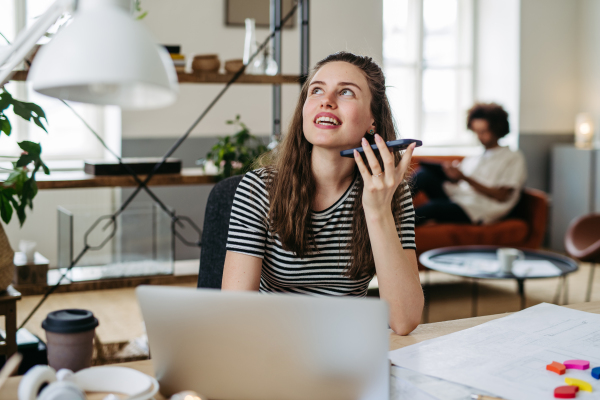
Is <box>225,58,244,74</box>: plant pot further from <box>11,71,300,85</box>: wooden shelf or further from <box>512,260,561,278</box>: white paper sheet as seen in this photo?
<box>512,260,561,278</box>: white paper sheet

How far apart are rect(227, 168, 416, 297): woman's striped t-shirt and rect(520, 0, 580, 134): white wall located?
449cm

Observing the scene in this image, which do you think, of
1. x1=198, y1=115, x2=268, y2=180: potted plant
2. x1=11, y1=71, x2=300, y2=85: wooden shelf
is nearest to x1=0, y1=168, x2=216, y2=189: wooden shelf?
x1=198, y1=115, x2=268, y2=180: potted plant

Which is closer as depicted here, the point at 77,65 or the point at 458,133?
the point at 77,65

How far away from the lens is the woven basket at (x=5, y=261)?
5.91 feet

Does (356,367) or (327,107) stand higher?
(327,107)

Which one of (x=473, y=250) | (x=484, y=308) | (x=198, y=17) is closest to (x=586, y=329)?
(x=473, y=250)

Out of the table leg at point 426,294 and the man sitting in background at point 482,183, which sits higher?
the man sitting in background at point 482,183

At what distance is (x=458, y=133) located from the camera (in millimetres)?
5949

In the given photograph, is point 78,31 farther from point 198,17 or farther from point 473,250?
point 198,17

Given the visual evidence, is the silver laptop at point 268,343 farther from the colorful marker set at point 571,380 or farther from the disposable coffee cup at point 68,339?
the colorful marker set at point 571,380

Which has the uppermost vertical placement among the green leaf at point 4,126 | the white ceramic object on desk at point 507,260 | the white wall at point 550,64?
the white wall at point 550,64

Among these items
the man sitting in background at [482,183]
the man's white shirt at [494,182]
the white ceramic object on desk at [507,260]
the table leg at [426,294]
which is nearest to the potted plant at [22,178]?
the white ceramic object on desk at [507,260]

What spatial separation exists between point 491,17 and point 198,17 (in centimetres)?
282

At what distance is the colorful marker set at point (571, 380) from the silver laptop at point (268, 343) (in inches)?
9.8
